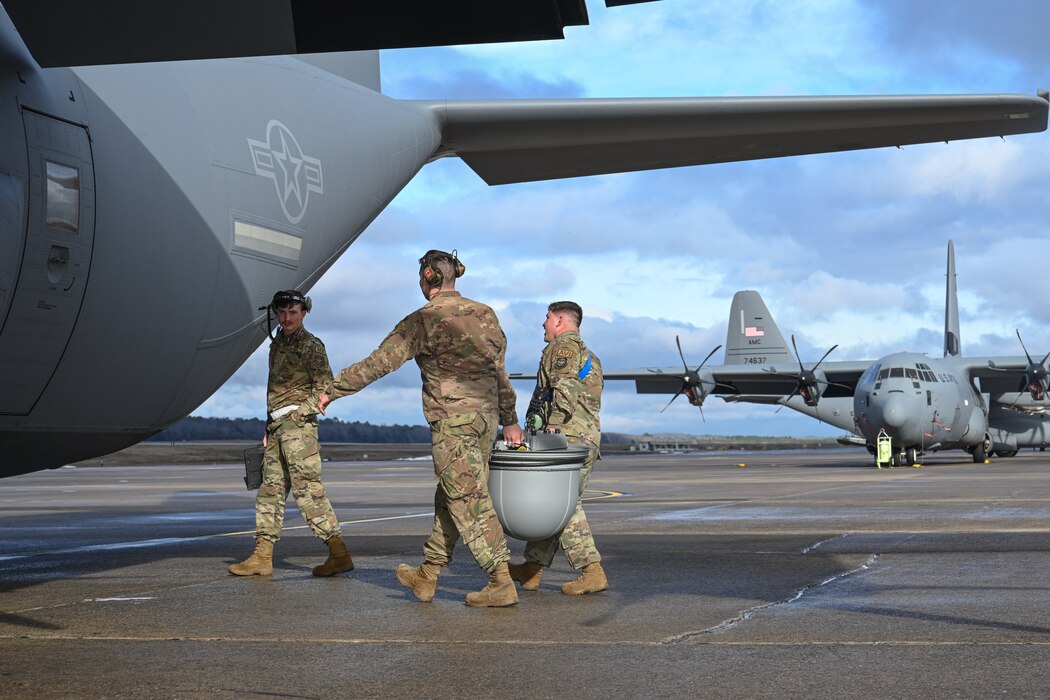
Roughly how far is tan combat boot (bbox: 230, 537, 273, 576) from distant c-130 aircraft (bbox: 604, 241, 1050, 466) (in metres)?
25.7

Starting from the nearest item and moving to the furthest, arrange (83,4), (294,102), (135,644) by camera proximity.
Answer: (83,4)
(135,644)
(294,102)

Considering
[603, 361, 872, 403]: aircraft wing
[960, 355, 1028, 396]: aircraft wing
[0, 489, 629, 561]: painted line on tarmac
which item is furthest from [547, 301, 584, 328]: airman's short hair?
[603, 361, 872, 403]: aircraft wing

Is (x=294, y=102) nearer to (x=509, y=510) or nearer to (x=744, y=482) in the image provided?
(x=509, y=510)

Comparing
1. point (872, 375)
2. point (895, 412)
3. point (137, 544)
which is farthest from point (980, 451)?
point (137, 544)

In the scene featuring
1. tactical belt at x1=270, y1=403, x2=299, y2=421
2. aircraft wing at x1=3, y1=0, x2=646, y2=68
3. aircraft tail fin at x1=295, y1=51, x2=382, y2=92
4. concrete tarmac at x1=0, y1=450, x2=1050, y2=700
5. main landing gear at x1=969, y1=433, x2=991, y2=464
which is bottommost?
main landing gear at x1=969, y1=433, x2=991, y2=464

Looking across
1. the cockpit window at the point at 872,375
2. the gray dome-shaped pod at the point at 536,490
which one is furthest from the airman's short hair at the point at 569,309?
the cockpit window at the point at 872,375

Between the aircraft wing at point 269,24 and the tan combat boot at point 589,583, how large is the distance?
3.63 metres

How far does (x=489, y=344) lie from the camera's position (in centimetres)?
667

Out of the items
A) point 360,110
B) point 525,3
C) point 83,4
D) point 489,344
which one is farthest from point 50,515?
point 525,3

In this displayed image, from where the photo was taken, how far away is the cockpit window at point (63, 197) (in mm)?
6039

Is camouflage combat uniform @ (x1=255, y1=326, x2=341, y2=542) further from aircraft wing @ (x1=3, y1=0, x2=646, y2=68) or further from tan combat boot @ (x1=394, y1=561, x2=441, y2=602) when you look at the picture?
aircraft wing @ (x1=3, y1=0, x2=646, y2=68)

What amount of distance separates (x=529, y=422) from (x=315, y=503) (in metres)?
1.76

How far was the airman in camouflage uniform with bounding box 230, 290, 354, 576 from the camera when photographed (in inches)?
313

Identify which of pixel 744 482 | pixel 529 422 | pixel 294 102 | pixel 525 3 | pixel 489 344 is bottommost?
pixel 744 482
